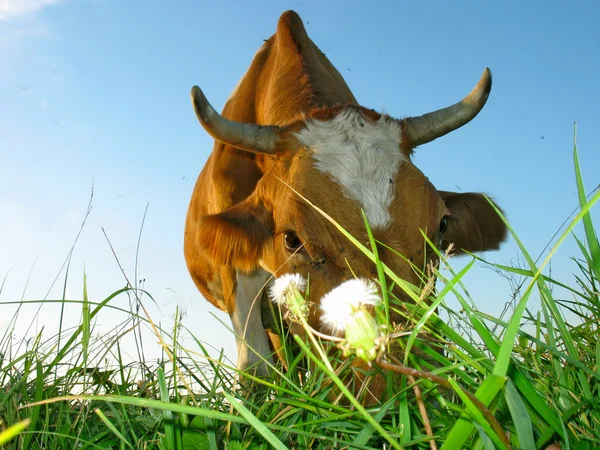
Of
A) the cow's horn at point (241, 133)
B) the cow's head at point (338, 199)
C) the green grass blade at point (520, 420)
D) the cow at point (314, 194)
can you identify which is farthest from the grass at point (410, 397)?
the cow's horn at point (241, 133)

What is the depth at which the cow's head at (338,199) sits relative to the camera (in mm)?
3191

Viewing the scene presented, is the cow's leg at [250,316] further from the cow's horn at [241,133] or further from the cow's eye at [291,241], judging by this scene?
the cow's eye at [291,241]

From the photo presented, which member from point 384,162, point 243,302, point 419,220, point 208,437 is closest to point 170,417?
point 208,437

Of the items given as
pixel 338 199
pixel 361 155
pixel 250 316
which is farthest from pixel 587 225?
pixel 250 316

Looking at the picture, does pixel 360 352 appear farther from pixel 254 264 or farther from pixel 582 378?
pixel 254 264

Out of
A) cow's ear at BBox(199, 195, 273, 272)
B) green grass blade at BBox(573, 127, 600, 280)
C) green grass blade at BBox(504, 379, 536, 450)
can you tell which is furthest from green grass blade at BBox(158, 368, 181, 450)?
cow's ear at BBox(199, 195, 273, 272)

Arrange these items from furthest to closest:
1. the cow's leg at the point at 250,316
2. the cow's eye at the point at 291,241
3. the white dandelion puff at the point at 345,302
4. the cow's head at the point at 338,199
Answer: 1. the cow's leg at the point at 250,316
2. the cow's eye at the point at 291,241
3. the cow's head at the point at 338,199
4. the white dandelion puff at the point at 345,302

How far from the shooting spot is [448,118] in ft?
14.1

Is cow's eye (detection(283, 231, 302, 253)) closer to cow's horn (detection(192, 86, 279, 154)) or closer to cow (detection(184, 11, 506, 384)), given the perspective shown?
cow (detection(184, 11, 506, 384))

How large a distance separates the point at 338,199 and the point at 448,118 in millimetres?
1381

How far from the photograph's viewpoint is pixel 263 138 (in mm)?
4059

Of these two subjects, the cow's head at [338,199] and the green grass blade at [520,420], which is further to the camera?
the cow's head at [338,199]

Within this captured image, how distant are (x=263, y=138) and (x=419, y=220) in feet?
4.25

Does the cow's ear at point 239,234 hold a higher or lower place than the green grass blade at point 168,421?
higher
